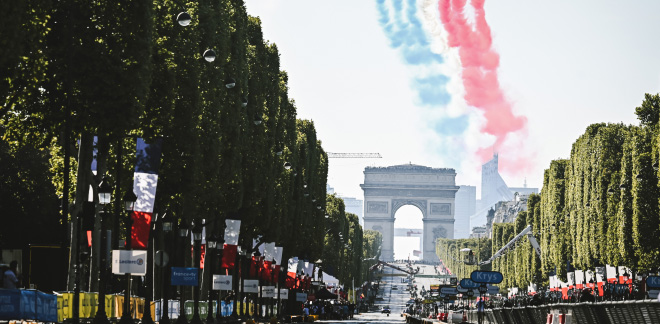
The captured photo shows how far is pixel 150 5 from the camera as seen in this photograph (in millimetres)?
37906

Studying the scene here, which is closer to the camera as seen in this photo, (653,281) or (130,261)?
(130,261)

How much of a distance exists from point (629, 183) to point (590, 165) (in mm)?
13182

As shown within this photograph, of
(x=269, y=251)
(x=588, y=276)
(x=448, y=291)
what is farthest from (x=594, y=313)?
(x=448, y=291)

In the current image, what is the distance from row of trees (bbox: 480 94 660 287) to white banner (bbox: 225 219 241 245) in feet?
81.6

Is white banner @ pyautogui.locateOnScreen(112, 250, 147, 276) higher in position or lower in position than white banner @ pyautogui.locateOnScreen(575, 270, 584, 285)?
lower

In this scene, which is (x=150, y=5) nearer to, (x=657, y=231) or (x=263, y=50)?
(x=263, y=50)

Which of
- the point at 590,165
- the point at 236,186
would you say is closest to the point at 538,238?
the point at 590,165

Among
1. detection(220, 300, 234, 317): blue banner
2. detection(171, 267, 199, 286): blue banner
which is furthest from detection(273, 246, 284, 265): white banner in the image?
detection(171, 267, 199, 286): blue banner

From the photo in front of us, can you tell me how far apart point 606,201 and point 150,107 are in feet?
174

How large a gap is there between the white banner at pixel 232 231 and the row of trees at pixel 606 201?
24.9 metres

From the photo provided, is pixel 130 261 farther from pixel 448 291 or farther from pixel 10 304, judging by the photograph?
pixel 448 291

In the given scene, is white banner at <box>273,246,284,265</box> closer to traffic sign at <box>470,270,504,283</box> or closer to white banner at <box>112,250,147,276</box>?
traffic sign at <box>470,270,504,283</box>

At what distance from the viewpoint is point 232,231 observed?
58.4 meters

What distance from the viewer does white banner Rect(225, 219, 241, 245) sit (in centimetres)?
5804
